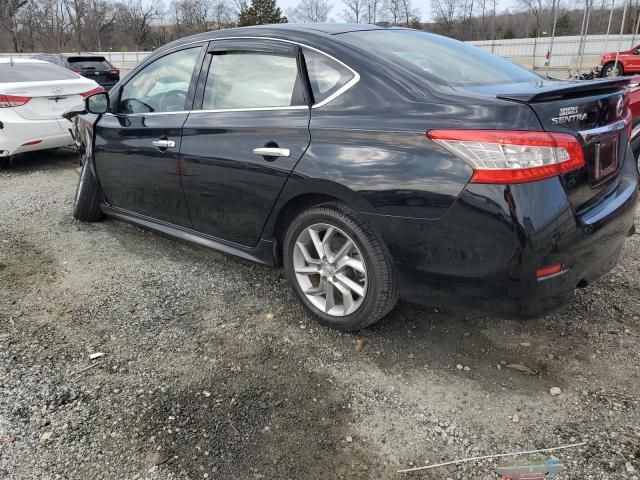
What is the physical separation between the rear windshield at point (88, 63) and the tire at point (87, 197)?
10200mm

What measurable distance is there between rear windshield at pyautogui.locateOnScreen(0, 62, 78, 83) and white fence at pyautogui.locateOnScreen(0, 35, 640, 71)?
28.9 metres

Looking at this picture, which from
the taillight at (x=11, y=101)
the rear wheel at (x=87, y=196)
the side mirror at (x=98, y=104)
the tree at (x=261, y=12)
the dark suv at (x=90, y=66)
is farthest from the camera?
the tree at (x=261, y=12)

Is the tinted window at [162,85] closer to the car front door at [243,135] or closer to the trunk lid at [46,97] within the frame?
the car front door at [243,135]

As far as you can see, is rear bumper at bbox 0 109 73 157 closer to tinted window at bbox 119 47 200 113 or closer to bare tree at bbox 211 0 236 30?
tinted window at bbox 119 47 200 113

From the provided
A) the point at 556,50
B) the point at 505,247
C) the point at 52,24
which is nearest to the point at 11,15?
the point at 52,24

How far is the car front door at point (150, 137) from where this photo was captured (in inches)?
140

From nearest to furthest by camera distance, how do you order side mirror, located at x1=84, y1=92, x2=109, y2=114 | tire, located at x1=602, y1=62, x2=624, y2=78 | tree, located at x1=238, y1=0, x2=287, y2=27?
side mirror, located at x1=84, y1=92, x2=109, y2=114 < tire, located at x1=602, y1=62, x2=624, y2=78 < tree, located at x1=238, y1=0, x2=287, y2=27

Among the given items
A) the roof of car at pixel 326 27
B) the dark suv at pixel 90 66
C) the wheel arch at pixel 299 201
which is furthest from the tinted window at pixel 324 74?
the dark suv at pixel 90 66

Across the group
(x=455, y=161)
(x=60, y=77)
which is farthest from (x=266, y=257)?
(x=60, y=77)

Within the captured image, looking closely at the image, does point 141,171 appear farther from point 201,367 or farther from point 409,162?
point 409,162

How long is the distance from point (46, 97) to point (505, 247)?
270 inches

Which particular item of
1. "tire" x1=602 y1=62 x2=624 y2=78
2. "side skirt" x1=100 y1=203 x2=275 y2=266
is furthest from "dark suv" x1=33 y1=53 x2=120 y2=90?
"tire" x1=602 y1=62 x2=624 y2=78

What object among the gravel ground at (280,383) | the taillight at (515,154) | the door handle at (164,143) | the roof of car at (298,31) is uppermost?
the roof of car at (298,31)

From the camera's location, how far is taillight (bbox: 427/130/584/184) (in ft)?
7.14
